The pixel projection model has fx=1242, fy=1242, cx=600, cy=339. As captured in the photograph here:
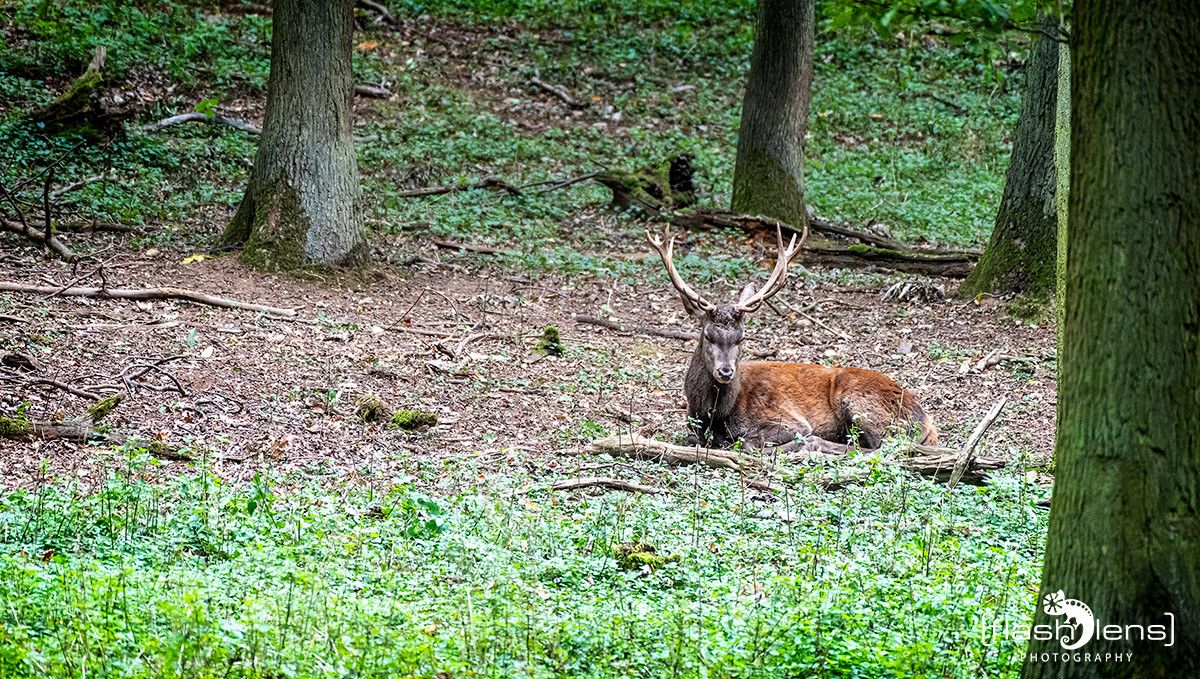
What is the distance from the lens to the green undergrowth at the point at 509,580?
4438 mm

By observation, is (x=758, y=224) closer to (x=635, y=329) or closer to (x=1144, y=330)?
(x=635, y=329)

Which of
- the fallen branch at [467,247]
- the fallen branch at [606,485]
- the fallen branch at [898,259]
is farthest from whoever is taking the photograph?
the fallen branch at [898,259]

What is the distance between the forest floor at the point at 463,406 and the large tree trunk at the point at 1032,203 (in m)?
0.47

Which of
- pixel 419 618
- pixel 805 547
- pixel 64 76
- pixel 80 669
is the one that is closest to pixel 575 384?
pixel 805 547

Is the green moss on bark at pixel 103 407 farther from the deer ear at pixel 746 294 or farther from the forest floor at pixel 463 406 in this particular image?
the deer ear at pixel 746 294

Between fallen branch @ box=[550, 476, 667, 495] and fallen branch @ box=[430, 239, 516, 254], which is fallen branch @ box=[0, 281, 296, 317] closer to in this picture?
fallen branch @ box=[430, 239, 516, 254]

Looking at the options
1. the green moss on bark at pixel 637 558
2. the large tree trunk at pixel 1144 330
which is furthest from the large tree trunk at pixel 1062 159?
the large tree trunk at pixel 1144 330

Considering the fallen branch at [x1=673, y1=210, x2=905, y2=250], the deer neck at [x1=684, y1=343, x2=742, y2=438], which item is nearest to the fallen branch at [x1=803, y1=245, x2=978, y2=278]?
the fallen branch at [x1=673, y1=210, x2=905, y2=250]

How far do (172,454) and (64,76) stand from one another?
11.9 metres

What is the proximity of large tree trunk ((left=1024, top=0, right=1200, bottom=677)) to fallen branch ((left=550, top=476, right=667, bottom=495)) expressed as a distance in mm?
3639

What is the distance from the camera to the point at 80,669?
13.5 ft

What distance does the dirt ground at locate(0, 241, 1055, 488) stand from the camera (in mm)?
8094

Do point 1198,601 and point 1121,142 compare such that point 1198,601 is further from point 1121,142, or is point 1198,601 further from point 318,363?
point 318,363

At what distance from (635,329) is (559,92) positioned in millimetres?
10262
